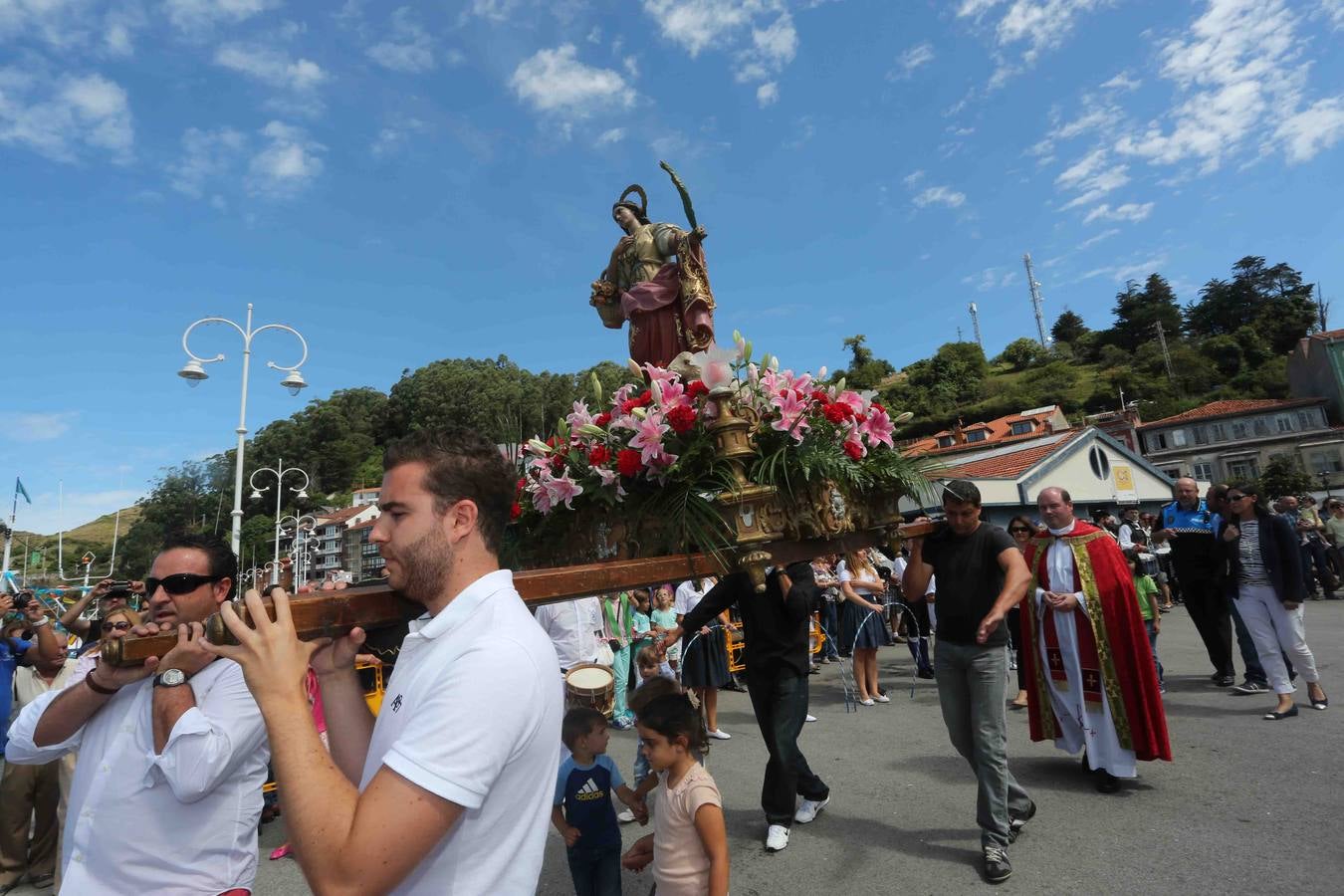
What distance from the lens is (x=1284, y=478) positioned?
43.5m

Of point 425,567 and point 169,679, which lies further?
point 169,679

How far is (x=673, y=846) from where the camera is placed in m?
2.96

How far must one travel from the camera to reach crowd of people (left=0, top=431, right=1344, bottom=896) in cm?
123

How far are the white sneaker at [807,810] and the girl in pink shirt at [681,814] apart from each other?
198 centimetres

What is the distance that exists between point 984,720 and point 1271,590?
460 centimetres

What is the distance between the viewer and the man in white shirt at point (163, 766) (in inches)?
76.4

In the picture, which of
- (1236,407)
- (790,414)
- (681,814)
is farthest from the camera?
(1236,407)

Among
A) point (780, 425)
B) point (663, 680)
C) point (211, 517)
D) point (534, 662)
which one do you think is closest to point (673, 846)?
point (663, 680)

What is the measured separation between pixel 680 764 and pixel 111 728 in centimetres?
209

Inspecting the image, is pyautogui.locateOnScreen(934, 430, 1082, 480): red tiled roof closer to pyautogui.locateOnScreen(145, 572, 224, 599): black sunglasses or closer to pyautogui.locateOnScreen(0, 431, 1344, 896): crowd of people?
pyautogui.locateOnScreen(0, 431, 1344, 896): crowd of people

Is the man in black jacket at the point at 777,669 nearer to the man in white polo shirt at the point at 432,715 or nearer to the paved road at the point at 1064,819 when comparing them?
the paved road at the point at 1064,819

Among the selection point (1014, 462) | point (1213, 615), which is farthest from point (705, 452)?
point (1014, 462)

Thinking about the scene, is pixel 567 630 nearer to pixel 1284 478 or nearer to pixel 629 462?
pixel 629 462

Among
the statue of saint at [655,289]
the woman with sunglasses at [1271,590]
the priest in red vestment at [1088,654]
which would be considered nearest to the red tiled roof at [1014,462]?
the woman with sunglasses at [1271,590]
